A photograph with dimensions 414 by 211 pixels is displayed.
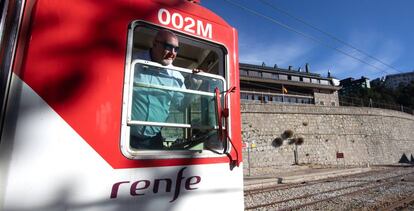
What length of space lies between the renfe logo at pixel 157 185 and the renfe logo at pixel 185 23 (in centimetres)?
103

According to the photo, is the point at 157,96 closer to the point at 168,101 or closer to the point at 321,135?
the point at 168,101

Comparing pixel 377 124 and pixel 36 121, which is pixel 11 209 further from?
pixel 377 124

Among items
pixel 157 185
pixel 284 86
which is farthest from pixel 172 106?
pixel 284 86

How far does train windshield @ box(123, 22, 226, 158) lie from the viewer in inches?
79.3

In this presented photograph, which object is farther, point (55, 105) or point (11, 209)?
point (55, 105)

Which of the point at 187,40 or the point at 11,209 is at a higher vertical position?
the point at 187,40

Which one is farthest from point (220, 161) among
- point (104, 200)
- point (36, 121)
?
point (36, 121)

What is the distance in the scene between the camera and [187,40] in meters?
2.38

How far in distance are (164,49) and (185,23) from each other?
0.31m

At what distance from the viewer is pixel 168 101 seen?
223 centimetres

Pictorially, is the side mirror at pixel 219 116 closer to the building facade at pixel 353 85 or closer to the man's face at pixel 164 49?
Answer: the man's face at pixel 164 49

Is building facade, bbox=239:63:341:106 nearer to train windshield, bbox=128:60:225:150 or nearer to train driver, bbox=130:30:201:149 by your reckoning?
train windshield, bbox=128:60:225:150

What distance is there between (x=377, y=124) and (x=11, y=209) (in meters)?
40.1

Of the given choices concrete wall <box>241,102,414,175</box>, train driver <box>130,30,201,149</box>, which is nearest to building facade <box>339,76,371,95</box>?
concrete wall <box>241,102,414,175</box>
